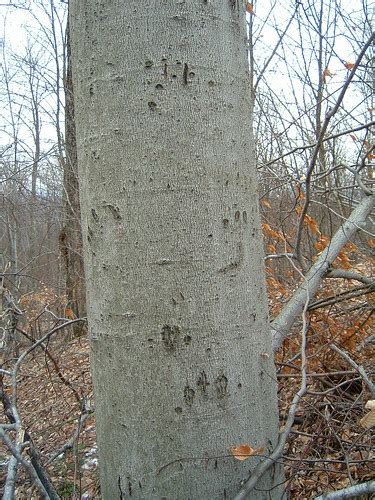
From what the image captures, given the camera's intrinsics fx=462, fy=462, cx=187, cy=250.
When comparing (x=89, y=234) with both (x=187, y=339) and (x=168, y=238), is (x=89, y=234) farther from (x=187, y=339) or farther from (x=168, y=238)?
(x=187, y=339)

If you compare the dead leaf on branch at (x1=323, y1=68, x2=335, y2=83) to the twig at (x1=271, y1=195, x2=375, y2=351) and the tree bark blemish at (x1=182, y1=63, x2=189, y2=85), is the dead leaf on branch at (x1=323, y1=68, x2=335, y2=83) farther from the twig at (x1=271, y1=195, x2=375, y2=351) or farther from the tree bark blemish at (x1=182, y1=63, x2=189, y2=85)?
the tree bark blemish at (x1=182, y1=63, x2=189, y2=85)

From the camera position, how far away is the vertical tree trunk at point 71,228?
7.39 m

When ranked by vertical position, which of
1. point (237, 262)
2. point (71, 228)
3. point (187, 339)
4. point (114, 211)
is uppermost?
point (71, 228)

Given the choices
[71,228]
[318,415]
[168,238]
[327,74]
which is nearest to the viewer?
[168,238]

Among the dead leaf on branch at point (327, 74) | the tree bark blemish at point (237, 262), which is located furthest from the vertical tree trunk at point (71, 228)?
the tree bark blemish at point (237, 262)

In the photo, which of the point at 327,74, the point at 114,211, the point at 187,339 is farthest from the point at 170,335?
the point at 327,74

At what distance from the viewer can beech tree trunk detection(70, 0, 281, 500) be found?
92 centimetres

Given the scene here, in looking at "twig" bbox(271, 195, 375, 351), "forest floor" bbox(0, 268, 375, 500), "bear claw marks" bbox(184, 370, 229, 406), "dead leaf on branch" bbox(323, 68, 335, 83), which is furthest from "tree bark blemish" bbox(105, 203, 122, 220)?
"dead leaf on branch" bbox(323, 68, 335, 83)

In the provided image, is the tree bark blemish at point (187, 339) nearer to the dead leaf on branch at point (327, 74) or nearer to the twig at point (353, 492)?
the twig at point (353, 492)

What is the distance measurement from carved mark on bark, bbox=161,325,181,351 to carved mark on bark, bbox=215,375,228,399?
12cm

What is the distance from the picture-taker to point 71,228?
25.9 ft

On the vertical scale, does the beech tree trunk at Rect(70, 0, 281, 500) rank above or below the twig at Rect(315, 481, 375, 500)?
above

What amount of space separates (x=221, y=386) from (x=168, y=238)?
0.33 meters

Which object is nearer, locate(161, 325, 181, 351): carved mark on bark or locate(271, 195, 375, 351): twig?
locate(161, 325, 181, 351): carved mark on bark
